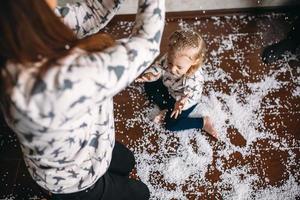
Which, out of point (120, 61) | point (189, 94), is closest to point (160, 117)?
point (189, 94)

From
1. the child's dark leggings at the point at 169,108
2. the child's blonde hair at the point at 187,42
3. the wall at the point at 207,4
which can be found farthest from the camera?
the wall at the point at 207,4

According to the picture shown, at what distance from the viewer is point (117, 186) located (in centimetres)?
101

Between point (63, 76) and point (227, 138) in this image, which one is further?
point (227, 138)

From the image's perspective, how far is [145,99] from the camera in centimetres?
150

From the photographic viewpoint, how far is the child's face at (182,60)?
116cm

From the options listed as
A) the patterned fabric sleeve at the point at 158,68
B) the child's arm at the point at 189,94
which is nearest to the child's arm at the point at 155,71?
the patterned fabric sleeve at the point at 158,68

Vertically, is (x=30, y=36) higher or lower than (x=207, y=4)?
higher

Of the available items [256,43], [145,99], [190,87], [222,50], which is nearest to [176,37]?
[190,87]

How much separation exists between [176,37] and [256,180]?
1.90 feet

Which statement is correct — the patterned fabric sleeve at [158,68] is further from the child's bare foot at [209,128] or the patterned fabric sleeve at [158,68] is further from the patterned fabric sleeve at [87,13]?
the patterned fabric sleeve at [87,13]

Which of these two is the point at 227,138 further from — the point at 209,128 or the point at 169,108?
the point at 169,108

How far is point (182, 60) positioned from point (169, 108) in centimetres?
30

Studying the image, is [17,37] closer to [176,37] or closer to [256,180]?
[176,37]

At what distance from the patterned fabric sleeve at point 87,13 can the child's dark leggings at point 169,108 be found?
22.5 inches
